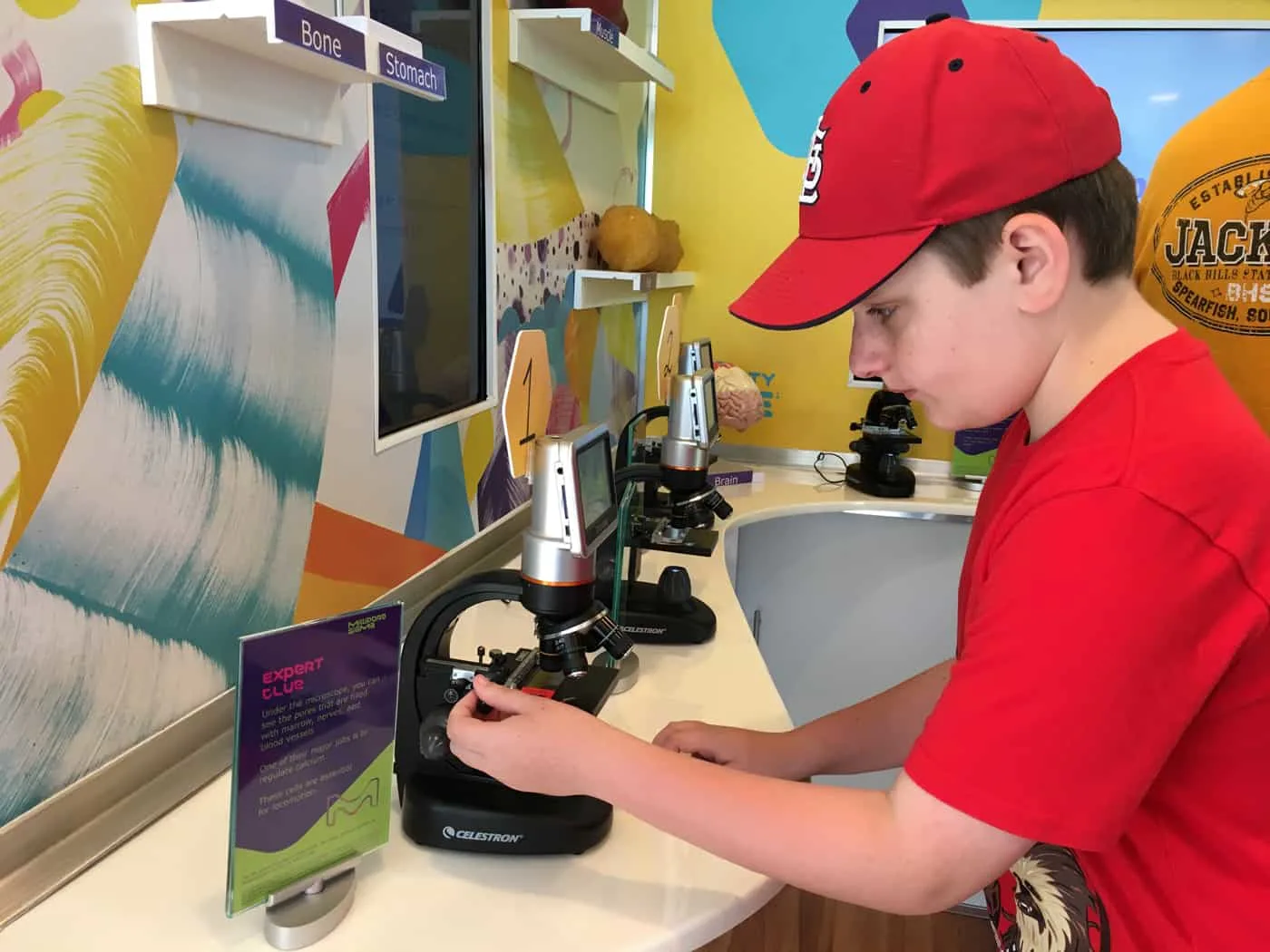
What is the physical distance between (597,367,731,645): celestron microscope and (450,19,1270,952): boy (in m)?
0.68

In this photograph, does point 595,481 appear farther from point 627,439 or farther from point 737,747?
point 627,439

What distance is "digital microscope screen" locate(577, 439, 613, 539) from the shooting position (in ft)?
3.66

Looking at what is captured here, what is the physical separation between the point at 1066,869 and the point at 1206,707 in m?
0.22

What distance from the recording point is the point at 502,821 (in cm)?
96

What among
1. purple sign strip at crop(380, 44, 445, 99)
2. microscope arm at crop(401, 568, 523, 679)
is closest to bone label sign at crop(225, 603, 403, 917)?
microscope arm at crop(401, 568, 523, 679)

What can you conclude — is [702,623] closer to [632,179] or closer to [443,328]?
[443,328]

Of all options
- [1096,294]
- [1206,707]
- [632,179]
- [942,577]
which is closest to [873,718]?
[1206,707]

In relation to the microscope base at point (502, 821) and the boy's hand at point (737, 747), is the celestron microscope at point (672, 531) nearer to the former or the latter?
the boy's hand at point (737, 747)

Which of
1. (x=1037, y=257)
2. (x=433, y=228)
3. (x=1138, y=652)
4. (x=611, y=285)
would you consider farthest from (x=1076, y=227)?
(x=611, y=285)

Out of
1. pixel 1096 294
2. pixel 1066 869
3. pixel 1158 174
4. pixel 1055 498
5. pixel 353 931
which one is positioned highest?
pixel 1158 174

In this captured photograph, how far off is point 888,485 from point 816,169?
6.54ft

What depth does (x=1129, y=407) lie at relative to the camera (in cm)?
69

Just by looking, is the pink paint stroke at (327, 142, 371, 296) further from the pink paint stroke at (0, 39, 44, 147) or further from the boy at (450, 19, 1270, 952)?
the boy at (450, 19, 1270, 952)

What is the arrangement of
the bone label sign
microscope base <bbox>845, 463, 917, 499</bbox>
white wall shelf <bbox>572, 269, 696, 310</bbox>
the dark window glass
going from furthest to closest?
1. microscope base <bbox>845, 463, 917, 499</bbox>
2. white wall shelf <bbox>572, 269, 696, 310</bbox>
3. the dark window glass
4. the bone label sign
